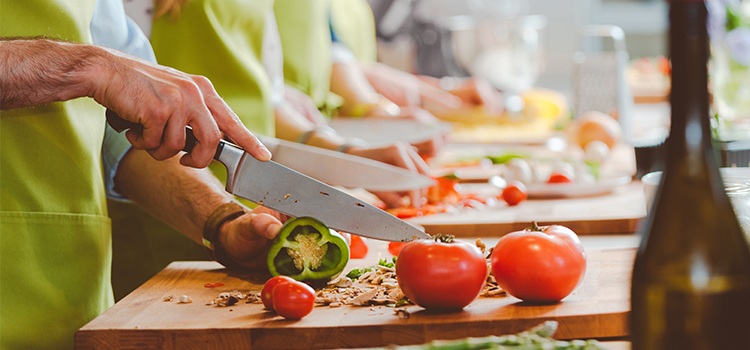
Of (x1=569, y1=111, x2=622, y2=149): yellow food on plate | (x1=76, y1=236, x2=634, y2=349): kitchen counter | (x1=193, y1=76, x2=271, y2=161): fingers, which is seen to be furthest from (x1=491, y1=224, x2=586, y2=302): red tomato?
(x1=569, y1=111, x2=622, y2=149): yellow food on plate

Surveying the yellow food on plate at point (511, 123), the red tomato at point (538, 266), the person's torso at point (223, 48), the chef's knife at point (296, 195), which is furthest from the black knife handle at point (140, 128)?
the yellow food on plate at point (511, 123)

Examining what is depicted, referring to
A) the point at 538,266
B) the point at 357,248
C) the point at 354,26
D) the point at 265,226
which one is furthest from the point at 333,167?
the point at 354,26

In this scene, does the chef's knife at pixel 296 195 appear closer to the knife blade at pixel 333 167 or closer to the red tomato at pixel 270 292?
the red tomato at pixel 270 292

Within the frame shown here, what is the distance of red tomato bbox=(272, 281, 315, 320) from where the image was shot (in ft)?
4.68

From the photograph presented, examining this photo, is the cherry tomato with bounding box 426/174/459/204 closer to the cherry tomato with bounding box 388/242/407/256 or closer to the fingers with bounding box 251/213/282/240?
the cherry tomato with bounding box 388/242/407/256

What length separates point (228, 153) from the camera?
157cm

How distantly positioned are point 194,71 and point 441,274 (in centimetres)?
130

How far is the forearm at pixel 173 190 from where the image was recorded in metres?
1.92

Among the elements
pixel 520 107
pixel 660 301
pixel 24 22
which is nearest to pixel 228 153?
pixel 24 22

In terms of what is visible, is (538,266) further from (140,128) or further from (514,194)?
(514,194)

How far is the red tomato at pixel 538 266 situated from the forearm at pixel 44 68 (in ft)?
2.14

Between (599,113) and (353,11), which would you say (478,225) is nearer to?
(599,113)

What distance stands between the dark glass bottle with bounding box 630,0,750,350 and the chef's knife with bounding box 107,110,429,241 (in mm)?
786

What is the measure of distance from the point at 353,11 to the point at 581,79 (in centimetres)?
160
